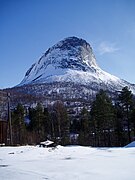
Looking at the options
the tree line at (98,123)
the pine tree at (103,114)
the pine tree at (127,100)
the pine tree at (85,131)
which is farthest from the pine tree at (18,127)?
the pine tree at (127,100)

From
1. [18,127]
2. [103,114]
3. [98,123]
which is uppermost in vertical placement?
[103,114]

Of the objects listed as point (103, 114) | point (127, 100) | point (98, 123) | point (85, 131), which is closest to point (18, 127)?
point (85, 131)

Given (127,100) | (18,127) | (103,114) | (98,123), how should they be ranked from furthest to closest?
(18,127) < (98,123) < (103,114) < (127,100)

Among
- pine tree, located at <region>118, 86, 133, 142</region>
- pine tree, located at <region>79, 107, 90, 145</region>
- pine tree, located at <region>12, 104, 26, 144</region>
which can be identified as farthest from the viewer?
pine tree, located at <region>79, 107, 90, 145</region>

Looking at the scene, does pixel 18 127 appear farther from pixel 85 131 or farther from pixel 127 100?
pixel 127 100

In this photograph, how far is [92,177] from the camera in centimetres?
671

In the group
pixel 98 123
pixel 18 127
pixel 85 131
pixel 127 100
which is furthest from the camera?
pixel 85 131

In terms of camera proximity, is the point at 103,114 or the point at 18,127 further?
the point at 18,127

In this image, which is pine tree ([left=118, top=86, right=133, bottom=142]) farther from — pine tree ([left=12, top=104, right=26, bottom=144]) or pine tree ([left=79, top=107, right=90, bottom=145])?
pine tree ([left=12, top=104, right=26, bottom=144])

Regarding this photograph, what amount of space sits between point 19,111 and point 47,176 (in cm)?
4328

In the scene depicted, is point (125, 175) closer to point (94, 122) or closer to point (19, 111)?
point (94, 122)

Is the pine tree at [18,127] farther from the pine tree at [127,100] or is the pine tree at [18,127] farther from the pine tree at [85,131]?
the pine tree at [127,100]

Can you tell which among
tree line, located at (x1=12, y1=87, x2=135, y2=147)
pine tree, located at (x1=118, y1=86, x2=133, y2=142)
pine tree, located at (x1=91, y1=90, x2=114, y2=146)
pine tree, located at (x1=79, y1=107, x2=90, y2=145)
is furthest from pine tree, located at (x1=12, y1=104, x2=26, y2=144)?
pine tree, located at (x1=118, y1=86, x2=133, y2=142)

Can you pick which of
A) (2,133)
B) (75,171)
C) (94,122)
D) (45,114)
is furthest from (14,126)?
(75,171)
